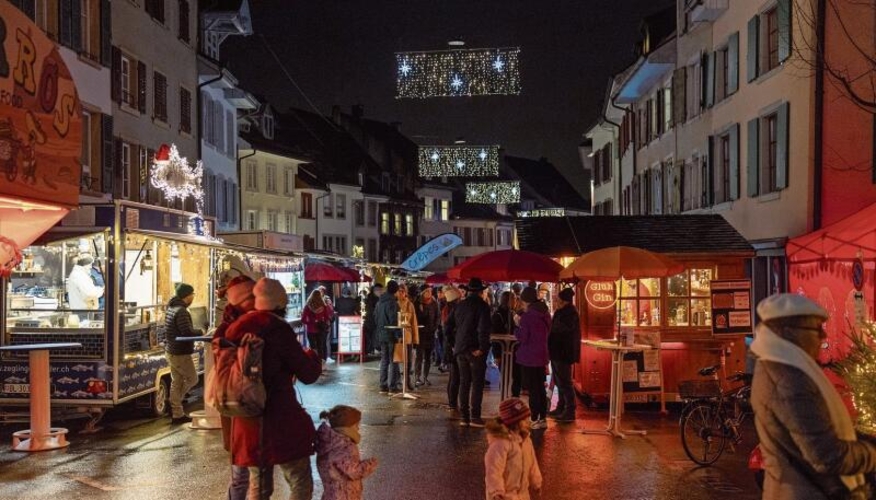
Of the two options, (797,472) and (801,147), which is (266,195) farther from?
(797,472)

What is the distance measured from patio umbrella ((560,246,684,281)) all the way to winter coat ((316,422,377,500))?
7.71m

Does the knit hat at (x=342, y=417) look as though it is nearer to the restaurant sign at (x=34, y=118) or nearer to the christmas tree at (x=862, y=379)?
the restaurant sign at (x=34, y=118)

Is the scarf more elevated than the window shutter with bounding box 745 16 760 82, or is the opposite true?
the window shutter with bounding box 745 16 760 82

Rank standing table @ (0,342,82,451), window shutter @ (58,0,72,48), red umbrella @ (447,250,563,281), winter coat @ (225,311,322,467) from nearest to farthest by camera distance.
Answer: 1. winter coat @ (225,311,322,467)
2. standing table @ (0,342,82,451)
3. red umbrella @ (447,250,563,281)
4. window shutter @ (58,0,72,48)

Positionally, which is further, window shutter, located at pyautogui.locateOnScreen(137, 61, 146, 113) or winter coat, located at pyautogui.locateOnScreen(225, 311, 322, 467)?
window shutter, located at pyautogui.locateOnScreen(137, 61, 146, 113)

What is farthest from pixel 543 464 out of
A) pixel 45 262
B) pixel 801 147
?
pixel 801 147

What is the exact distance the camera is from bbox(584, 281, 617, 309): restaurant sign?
16.7 metres

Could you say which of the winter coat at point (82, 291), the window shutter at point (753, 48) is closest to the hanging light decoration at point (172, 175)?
the winter coat at point (82, 291)

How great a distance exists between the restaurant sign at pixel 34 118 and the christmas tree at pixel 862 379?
6015 millimetres

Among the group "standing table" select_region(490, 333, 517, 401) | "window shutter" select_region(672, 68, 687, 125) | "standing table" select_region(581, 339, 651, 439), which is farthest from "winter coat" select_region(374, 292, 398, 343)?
"window shutter" select_region(672, 68, 687, 125)

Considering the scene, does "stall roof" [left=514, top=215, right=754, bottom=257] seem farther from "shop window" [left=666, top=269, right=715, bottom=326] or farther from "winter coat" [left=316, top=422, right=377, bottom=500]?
"winter coat" [left=316, top=422, right=377, bottom=500]

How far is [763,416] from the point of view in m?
4.66

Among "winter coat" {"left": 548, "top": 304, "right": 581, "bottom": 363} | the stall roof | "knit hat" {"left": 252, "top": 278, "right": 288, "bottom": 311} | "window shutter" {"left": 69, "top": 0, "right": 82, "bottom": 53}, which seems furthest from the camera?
"window shutter" {"left": 69, "top": 0, "right": 82, "bottom": 53}

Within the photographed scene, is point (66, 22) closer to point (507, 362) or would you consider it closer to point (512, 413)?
point (507, 362)
